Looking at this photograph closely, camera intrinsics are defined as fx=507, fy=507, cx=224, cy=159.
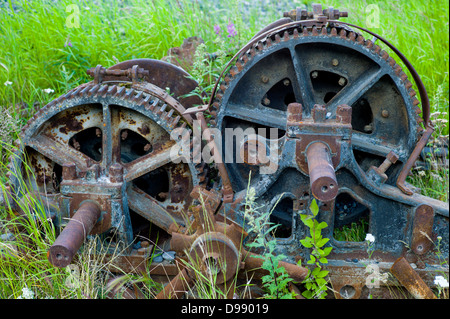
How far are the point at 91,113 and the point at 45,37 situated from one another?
6.72ft

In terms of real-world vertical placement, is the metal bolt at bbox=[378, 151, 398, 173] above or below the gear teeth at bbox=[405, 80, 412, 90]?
below

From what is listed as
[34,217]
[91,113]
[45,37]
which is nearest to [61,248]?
[34,217]

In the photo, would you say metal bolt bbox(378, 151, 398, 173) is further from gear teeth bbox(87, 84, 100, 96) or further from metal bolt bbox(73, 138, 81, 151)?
metal bolt bbox(73, 138, 81, 151)

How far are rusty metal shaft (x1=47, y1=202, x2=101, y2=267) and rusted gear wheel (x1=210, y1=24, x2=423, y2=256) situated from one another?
0.82m

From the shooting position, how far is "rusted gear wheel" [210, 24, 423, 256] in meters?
2.92

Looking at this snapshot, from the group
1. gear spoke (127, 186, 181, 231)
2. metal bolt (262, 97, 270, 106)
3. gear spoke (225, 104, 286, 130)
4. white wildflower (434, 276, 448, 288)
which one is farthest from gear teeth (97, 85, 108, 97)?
white wildflower (434, 276, 448, 288)

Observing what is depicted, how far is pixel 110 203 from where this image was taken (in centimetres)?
298

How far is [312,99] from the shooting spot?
131 inches

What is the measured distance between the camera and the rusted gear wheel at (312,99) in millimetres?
2922

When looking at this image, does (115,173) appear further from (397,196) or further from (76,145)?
(397,196)

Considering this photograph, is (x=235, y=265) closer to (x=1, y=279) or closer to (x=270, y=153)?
(x=270, y=153)

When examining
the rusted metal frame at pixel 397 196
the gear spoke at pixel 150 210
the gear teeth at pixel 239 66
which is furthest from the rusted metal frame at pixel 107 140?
the rusted metal frame at pixel 397 196

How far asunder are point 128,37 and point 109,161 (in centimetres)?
232

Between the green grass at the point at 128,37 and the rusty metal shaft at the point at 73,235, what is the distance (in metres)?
1.41
